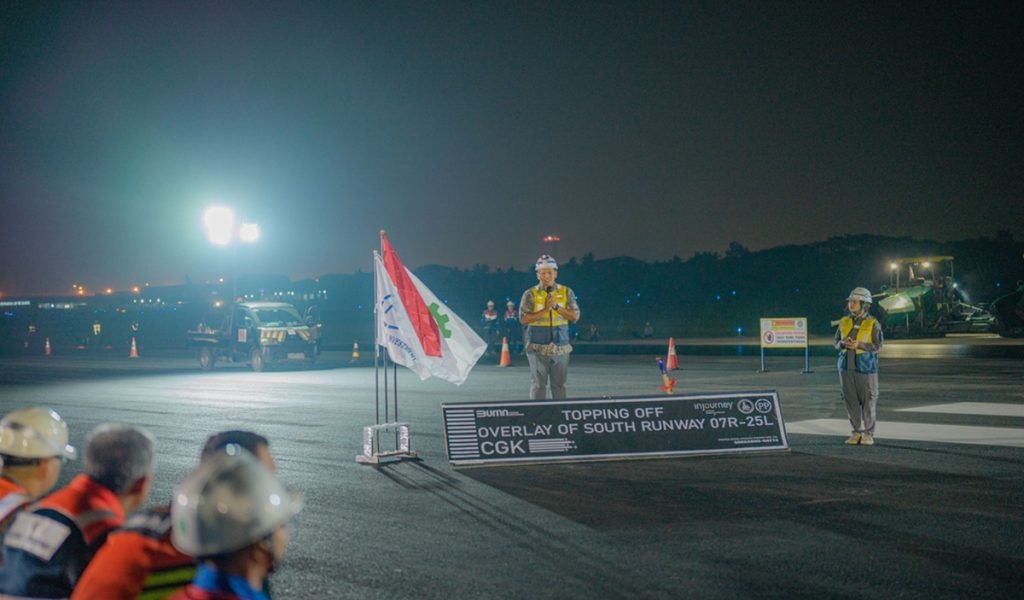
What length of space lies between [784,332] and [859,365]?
12777mm

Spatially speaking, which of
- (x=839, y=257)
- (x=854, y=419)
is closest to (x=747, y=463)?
(x=854, y=419)

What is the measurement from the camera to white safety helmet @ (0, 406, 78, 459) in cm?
388

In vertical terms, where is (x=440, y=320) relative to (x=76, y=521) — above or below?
above

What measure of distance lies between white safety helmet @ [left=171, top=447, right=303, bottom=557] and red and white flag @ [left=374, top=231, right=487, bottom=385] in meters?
8.00

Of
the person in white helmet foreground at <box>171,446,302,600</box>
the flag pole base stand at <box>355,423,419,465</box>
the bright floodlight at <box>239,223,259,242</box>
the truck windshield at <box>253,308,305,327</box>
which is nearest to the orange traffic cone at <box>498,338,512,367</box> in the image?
the truck windshield at <box>253,308,305,327</box>

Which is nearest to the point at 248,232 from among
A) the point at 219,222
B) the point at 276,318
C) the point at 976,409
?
the point at 219,222

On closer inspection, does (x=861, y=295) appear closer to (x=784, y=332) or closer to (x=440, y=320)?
(x=440, y=320)

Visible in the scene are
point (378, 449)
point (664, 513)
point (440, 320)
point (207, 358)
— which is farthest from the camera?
point (207, 358)

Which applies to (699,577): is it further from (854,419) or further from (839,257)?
(839,257)

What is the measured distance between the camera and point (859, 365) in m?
10.9

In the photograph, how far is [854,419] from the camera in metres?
11.1

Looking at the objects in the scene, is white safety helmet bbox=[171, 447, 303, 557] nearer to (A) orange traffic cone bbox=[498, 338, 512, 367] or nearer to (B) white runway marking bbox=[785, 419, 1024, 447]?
(B) white runway marking bbox=[785, 419, 1024, 447]

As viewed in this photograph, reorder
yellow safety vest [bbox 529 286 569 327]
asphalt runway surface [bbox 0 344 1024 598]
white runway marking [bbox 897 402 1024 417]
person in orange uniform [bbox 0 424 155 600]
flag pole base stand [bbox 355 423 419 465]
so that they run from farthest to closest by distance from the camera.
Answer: white runway marking [bbox 897 402 1024 417] < yellow safety vest [bbox 529 286 569 327] < flag pole base stand [bbox 355 423 419 465] < asphalt runway surface [bbox 0 344 1024 598] < person in orange uniform [bbox 0 424 155 600]

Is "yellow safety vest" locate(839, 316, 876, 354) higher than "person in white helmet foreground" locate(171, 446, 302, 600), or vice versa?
"yellow safety vest" locate(839, 316, 876, 354)
